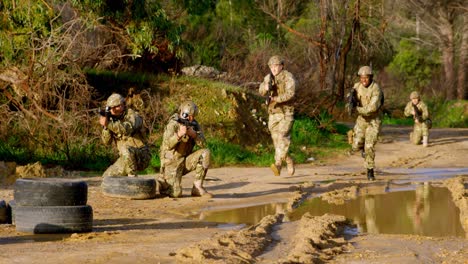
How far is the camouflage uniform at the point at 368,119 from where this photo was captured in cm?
1571

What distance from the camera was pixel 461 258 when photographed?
8.39m

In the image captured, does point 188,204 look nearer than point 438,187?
Yes

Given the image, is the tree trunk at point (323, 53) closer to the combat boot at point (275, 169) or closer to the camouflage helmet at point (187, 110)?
the combat boot at point (275, 169)

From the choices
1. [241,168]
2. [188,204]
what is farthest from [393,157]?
[188,204]

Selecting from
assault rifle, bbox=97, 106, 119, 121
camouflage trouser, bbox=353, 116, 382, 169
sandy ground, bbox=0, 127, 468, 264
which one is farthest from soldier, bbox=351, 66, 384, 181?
assault rifle, bbox=97, 106, 119, 121

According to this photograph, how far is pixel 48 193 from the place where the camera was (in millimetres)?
10141

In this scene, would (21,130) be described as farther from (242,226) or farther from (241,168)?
(242,226)

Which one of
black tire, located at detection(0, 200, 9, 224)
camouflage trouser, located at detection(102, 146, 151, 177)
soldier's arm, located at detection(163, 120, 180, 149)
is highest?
soldier's arm, located at detection(163, 120, 180, 149)

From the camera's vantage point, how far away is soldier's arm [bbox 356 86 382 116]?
15656 millimetres

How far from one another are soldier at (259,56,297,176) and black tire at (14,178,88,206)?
586 cm

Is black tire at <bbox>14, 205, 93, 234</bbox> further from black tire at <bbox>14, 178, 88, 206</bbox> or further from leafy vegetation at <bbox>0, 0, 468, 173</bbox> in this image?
leafy vegetation at <bbox>0, 0, 468, 173</bbox>

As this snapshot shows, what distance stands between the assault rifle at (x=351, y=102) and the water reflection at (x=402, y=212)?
193 cm

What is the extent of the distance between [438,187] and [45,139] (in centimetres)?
779

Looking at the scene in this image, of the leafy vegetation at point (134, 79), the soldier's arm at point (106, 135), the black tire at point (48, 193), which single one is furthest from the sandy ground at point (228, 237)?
the leafy vegetation at point (134, 79)
